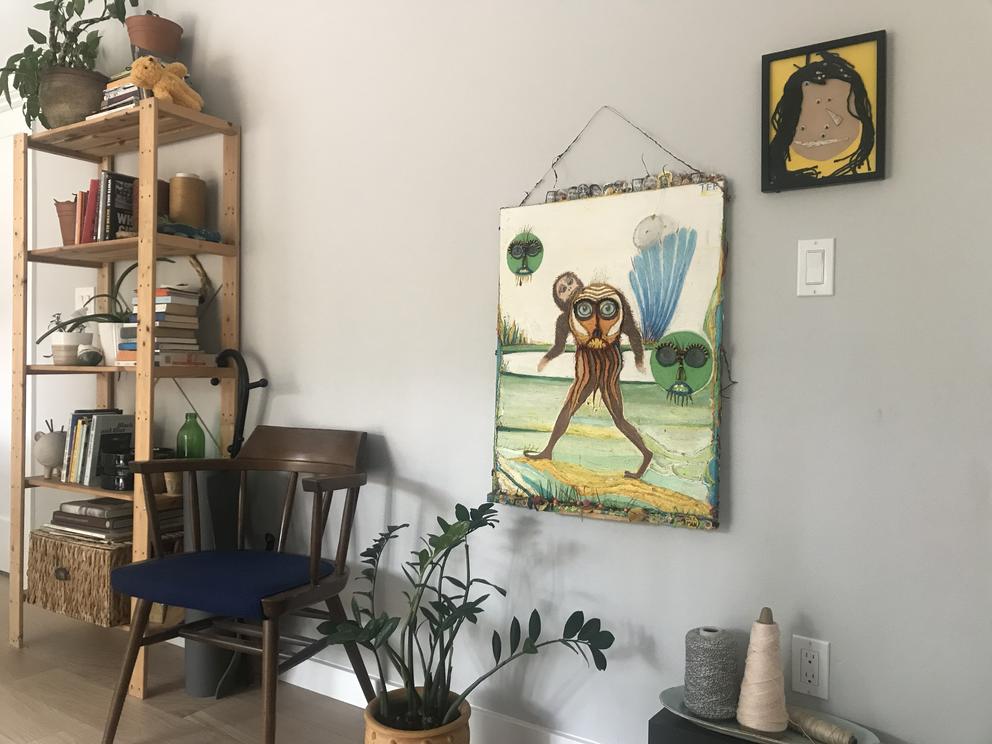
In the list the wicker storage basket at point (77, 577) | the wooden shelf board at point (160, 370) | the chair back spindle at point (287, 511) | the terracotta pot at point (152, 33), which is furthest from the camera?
the terracotta pot at point (152, 33)

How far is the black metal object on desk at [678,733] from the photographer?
152 centimetres

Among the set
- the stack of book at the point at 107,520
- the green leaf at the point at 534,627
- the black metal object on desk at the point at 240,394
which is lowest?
the green leaf at the point at 534,627

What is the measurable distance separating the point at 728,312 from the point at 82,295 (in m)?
2.62

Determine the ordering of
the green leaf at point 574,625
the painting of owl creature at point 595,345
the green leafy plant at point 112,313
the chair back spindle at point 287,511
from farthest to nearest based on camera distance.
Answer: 1. the green leafy plant at point 112,313
2. the chair back spindle at point 287,511
3. the painting of owl creature at point 595,345
4. the green leaf at point 574,625

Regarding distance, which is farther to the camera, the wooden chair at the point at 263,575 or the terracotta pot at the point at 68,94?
the terracotta pot at the point at 68,94

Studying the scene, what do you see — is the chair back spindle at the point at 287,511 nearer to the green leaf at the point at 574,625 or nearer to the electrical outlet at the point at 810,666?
the green leaf at the point at 574,625

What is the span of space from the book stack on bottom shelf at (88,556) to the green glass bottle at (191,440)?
0.16 m

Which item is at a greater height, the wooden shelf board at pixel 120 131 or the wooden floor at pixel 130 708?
the wooden shelf board at pixel 120 131

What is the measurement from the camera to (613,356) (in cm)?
187

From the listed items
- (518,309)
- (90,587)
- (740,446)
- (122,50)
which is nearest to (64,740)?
(90,587)

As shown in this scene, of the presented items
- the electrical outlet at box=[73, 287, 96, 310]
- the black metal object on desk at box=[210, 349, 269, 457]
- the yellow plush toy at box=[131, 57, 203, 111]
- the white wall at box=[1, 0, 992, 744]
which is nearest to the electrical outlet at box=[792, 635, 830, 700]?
the white wall at box=[1, 0, 992, 744]

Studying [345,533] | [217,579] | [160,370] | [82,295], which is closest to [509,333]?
[345,533]

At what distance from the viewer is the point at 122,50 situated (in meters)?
3.04

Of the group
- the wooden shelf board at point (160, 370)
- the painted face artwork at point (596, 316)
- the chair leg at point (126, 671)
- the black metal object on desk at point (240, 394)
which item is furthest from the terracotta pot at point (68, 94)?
the painted face artwork at point (596, 316)
